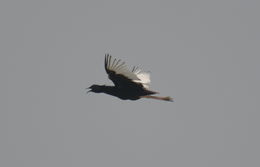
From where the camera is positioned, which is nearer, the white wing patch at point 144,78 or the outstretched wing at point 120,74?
the outstretched wing at point 120,74

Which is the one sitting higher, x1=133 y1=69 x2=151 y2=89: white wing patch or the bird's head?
x1=133 y1=69 x2=151 y2=89: white wing patch

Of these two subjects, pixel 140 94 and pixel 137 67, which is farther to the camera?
pixel 137 67

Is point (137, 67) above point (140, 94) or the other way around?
above

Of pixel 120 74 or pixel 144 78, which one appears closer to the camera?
pixel 120 74

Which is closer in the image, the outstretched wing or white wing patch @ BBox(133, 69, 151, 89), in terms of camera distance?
the outstretched wing

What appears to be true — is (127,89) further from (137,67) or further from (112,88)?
(137,67)

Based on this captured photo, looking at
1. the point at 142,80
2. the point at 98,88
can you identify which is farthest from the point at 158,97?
the point at 98,88

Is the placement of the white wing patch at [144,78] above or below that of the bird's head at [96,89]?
above
